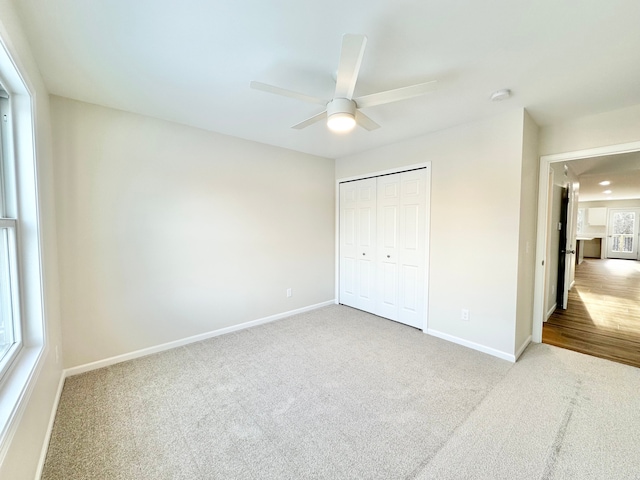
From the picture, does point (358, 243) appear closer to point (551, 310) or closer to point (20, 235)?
point (551, 310)

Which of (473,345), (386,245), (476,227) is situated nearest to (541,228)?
(476,227)

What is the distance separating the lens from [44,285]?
1793 millimetres

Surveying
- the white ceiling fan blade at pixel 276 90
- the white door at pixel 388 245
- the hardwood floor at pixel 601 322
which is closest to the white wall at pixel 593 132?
the white door at pixel 388 245

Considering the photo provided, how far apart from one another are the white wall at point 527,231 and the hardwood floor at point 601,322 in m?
0.56

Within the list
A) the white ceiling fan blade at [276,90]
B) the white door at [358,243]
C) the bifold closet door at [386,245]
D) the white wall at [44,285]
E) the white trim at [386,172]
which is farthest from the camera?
the white door at [358,243]

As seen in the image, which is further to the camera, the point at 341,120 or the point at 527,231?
the point at 527,231

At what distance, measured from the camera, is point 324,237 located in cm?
437

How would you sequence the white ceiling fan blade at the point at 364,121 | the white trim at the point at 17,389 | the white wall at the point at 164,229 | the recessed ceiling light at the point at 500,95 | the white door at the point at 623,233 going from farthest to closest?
the white door at the point at 623,233
the white wall at the point at 164,229
the recessed ceiling light at the point at 500,95
the white ceiling fan blade at the point at 364,121
the white trim at the point at 17,389

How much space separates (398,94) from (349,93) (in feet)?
1.01

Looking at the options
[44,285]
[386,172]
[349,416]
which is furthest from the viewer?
[386,172]

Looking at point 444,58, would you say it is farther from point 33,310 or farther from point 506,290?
point 33,310

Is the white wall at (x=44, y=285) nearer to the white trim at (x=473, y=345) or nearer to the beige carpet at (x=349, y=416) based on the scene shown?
the beige carpet at (x=349, y=416)

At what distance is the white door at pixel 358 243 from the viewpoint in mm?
4004

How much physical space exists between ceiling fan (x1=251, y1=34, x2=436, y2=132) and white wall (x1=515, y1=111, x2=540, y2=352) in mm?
1629
